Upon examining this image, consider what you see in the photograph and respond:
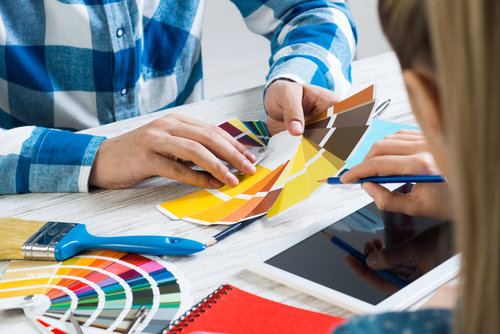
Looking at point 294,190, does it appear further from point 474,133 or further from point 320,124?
point 474,133

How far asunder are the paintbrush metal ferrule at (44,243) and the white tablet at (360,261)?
0.27m

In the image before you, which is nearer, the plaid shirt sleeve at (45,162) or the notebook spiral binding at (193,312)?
the notebook spiral binding at (193,312)

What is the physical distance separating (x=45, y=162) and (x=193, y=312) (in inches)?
19.2

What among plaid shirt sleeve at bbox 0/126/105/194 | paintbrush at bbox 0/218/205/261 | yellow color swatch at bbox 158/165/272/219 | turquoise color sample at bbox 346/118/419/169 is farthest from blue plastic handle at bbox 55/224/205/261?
turquoise color sample at bbox 346/118/419/169

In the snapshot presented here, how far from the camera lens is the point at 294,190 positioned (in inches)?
26.0

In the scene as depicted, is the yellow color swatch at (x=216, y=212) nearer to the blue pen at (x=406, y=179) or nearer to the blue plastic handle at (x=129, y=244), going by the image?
the blue plastic handle at (x=129, y=244)

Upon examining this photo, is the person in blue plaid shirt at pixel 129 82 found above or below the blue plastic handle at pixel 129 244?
above

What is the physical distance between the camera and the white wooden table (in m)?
0.48

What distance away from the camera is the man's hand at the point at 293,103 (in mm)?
800

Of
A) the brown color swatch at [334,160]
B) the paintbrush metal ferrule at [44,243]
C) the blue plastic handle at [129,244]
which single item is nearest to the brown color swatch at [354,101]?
the brown color swatch at [334,160]

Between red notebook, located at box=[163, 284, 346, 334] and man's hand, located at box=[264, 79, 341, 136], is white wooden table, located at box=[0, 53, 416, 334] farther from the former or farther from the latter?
man's hand, located at box=[264, 79, 341, 136]

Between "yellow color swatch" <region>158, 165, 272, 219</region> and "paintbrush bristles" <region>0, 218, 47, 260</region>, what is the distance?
19cm

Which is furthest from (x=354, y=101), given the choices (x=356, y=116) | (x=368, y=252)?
(x=368, y=252)

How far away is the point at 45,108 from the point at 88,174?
1.52 feet
